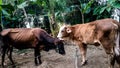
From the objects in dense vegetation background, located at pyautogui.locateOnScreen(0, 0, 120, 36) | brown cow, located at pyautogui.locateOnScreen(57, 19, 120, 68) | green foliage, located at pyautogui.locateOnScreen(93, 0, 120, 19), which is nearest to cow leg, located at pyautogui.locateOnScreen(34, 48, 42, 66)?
brown cow, located at pyautogui.locateOnScreen(57, 19, 120, 68)

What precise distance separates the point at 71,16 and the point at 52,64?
570 cm

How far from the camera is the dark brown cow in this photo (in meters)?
8.66

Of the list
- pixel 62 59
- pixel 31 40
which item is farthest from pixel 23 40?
pixel 62 59

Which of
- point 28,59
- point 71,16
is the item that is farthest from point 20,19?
point 28,59

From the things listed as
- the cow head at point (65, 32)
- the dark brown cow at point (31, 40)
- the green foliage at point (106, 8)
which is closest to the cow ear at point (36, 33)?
the dark brown cow at point (31, 40)

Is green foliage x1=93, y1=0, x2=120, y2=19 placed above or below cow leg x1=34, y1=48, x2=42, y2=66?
above

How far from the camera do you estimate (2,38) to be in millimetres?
8930

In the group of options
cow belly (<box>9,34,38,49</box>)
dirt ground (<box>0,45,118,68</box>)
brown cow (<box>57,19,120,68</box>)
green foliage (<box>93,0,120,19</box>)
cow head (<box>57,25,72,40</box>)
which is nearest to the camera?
brown cow (<box>57,19,120,68</box>)

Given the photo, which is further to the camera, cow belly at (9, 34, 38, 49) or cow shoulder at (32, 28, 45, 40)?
cow belly at (9, 34, 38, 49)

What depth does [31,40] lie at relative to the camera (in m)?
8.77

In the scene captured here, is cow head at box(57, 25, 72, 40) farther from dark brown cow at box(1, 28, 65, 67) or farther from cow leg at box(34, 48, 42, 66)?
cow leg at box(34, 48, 42, 66)

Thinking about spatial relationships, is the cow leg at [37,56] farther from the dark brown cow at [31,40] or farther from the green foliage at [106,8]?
the green foliage at [106,8]

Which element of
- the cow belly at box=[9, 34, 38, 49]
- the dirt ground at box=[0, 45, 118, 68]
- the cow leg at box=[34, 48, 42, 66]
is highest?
the cow belly at box=[9, 34, 38, 49]

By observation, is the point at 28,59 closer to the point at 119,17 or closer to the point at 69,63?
the point at 69,63
